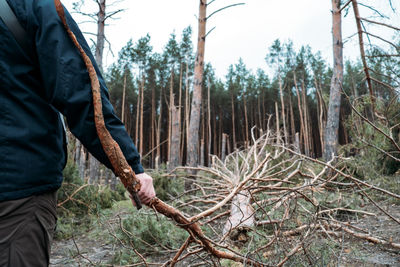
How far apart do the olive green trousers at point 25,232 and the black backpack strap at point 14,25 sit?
0.62 m

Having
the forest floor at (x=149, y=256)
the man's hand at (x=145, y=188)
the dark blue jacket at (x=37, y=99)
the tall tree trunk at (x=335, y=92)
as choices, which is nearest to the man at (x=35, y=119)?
the dark blue jacket at (x=37, y=99)

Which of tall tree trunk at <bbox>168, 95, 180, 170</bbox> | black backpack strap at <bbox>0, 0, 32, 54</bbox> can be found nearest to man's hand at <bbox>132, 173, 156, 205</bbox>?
black backpack strap at <bbox>0, 0, 32, 54</bbox>

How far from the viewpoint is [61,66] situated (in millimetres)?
1099

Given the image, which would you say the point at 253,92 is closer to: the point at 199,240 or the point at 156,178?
the point at 156,178

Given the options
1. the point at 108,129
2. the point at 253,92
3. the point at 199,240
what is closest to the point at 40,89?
the point at 108,129

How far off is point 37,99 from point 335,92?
7.96m

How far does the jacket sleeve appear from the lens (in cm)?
110

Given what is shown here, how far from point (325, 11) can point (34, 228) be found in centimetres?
979

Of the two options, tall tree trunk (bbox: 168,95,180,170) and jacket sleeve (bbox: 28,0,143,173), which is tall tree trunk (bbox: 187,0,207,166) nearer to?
tall tree trunk (bbox: 168,95,180,170)

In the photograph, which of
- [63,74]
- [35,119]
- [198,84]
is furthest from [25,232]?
[198,84]

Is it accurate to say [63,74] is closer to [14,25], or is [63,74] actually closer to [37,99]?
[37,99]

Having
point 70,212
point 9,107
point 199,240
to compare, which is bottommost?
point 70,212

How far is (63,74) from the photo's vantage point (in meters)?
1.10

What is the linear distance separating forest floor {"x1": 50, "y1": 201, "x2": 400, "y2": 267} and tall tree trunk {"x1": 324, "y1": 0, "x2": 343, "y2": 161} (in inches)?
122
